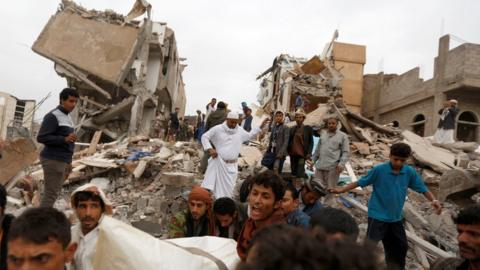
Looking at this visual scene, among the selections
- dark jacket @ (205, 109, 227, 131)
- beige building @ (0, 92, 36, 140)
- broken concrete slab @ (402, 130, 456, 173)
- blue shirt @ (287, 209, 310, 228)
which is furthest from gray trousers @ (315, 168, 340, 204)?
beige building @ (0, 92, 36, 140)

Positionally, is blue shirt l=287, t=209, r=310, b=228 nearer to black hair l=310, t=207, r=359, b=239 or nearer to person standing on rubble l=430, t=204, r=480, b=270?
black hair l=310, t=207, r=359, b=239

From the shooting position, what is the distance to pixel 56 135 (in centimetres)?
371

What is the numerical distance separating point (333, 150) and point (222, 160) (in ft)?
5.51

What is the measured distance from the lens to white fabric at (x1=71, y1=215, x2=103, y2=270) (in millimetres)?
Answer: 2138

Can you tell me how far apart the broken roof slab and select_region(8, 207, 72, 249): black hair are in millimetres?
15887

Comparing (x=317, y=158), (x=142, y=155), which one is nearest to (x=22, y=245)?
(x=317, y=158)

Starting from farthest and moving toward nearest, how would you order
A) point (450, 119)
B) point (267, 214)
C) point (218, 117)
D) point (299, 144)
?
1. point (450, 119)
2. point (218, 117)
3. point (299, 144)
4. point (267, 214)

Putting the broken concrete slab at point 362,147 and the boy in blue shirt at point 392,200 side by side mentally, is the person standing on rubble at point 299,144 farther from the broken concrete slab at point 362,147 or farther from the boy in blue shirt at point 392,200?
the broken concrete slab at point 362,147

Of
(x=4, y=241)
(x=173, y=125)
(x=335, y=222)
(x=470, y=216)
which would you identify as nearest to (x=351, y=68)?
(x=173, y=125)

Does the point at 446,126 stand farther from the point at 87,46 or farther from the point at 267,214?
the point at 87,46

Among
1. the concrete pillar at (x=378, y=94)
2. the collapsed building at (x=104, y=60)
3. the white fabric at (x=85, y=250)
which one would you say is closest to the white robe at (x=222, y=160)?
the white fabric at (x=85, y=250)

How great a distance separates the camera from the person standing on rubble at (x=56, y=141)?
3.67m

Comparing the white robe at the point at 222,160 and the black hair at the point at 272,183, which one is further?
the white robe at the point at 222,160

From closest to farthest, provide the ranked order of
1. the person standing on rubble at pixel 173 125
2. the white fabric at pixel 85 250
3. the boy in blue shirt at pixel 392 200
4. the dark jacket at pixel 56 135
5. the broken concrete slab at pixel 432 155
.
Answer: the white fabric at pixel 85 250
the boy in blue shirt at pixel 392 200
the dark jacket at pixel 56 135
the broken concrete slab at pixel 432 155
the person standing on rubble at pixel 173 125
